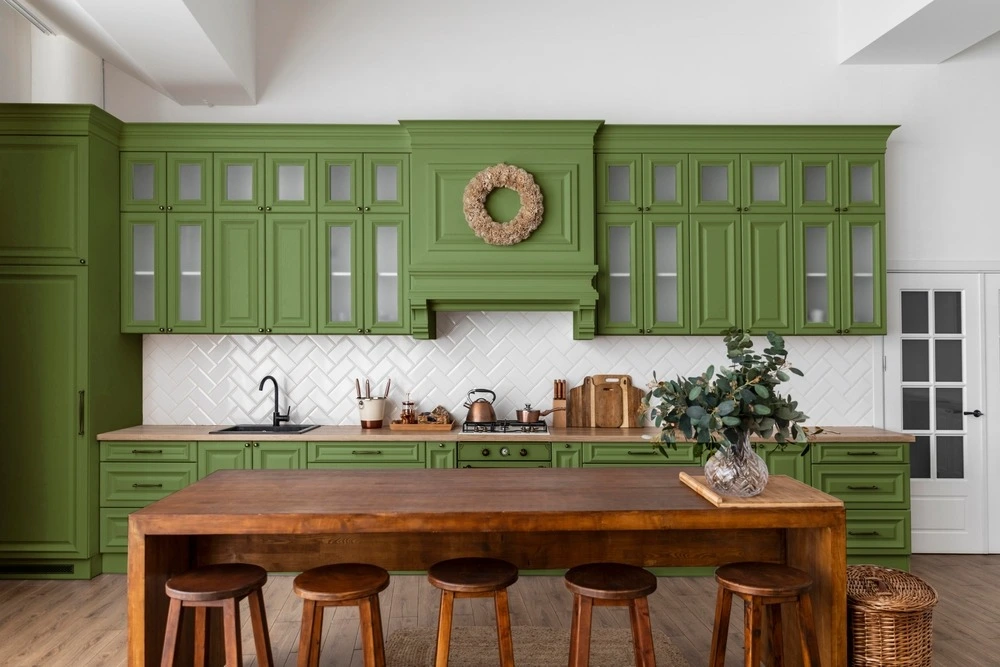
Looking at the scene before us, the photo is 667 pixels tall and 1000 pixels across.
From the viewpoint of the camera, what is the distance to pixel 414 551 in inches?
115

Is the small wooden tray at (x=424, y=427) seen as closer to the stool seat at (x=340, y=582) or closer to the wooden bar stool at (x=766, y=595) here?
the stool seat at (x=340, y=582)

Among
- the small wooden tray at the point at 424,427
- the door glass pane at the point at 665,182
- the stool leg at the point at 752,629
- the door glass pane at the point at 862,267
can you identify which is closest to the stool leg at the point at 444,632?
the stool leg at the point at 752,629

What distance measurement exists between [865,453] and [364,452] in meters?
3.20

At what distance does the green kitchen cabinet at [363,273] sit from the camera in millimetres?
4781

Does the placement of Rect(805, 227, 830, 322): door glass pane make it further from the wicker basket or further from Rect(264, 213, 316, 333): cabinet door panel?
Rect(264, 213, 316, 333): cabinet door panel

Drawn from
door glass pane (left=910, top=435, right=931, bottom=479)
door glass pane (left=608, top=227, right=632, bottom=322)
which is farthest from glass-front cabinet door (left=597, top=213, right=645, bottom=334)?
door glass pane (left=910, top=435, right=931, bottom=479)

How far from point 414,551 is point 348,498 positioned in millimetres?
511

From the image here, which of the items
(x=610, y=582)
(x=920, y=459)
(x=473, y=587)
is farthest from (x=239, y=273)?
(x=920, y=459)

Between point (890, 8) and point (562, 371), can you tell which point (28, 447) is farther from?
point (890, 8)

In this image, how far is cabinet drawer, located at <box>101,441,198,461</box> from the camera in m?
4.50

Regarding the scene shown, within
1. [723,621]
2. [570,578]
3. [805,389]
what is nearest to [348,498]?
[570,578]

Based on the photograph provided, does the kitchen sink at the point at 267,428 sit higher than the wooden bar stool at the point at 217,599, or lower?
higher

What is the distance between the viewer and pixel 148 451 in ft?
14.9

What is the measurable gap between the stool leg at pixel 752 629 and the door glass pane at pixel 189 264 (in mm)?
3868
